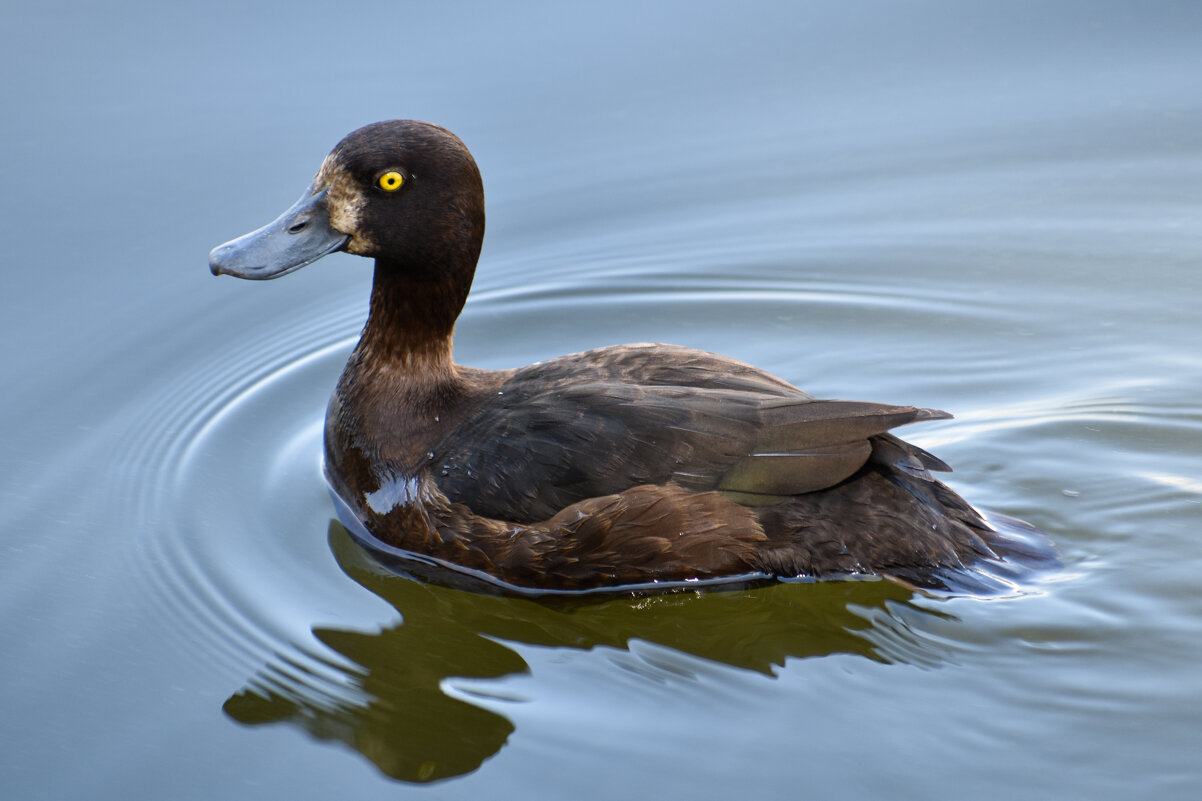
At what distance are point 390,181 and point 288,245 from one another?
51 cm

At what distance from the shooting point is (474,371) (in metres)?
5.98

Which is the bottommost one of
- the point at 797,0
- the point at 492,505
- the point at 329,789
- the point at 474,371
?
the point at 329,789

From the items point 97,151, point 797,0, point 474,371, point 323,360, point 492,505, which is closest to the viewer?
point 492,505

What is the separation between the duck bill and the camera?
5.60 meters

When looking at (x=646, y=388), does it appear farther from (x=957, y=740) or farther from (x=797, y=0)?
(x=797, y=0)

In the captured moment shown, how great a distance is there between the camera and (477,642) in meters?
5.11

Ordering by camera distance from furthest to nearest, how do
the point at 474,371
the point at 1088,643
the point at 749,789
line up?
the point at 474,371 → the point at 1088,643 → the point at 749,789

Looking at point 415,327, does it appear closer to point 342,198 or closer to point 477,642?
point 342,198

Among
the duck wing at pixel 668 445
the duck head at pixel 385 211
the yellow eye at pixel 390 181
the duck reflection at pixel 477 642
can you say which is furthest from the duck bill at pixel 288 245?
the duck reflection at pixel 477 642

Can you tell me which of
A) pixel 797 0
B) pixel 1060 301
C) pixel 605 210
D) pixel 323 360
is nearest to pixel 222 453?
pixel 323 360

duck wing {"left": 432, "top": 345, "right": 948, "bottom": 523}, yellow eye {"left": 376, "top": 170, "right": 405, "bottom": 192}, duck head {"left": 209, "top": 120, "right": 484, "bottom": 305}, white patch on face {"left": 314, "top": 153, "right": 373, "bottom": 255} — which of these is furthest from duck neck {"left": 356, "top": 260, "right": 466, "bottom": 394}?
duck wing {"left": 432, "top": 345, "right": 948, "bottom": 523}

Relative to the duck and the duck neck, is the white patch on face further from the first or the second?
the duck neck

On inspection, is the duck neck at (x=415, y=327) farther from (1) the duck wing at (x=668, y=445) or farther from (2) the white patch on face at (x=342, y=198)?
(1) the duck wing at (x=668, y=445)

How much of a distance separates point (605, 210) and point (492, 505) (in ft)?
10.2
